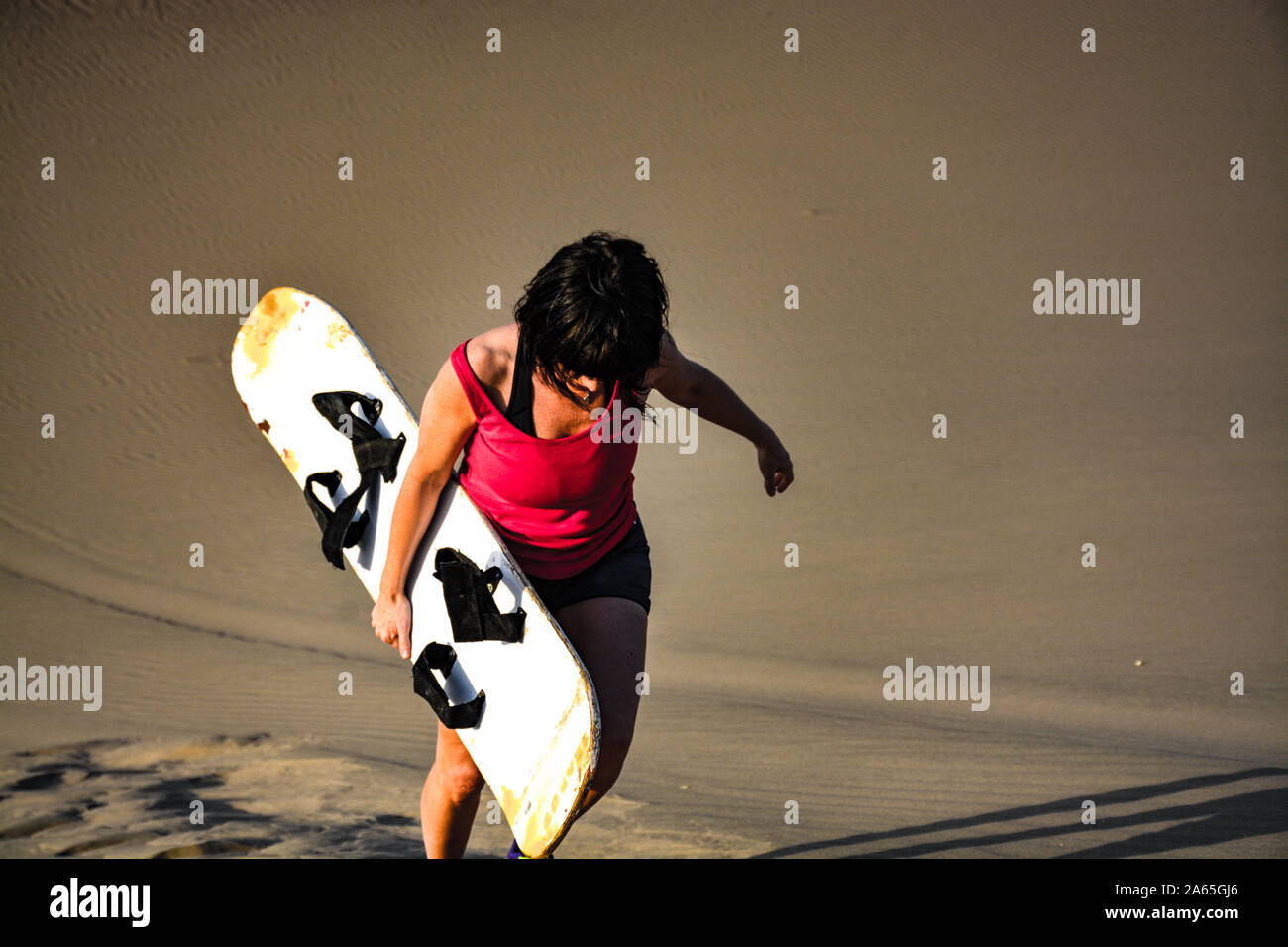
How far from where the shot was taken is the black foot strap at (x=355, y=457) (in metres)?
3.36

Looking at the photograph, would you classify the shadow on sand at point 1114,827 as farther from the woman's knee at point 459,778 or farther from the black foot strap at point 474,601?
the black foot strap at point 474,601

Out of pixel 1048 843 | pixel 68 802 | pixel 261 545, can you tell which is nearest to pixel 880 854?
pixel 1048 843

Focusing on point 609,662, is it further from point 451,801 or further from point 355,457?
point 355,457

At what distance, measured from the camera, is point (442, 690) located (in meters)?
3.08

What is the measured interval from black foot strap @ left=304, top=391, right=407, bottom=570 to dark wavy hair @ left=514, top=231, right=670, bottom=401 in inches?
36.0

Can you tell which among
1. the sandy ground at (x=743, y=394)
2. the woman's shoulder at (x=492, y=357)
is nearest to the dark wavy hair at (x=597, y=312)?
the woman's shoulder at (x=492, y=357)

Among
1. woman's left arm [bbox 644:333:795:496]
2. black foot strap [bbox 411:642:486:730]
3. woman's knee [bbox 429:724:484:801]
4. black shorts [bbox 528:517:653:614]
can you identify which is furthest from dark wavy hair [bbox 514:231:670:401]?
woman's knee [bbox 429:724:484:801]

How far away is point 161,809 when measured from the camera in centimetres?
443

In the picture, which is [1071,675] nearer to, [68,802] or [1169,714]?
[1169,714]

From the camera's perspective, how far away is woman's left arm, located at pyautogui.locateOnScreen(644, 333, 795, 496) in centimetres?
299

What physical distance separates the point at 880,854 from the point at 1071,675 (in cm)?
264

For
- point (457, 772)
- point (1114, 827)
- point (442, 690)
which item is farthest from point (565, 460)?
point (1114, 827)

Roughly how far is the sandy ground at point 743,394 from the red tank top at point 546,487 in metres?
1.63

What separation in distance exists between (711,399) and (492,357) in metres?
0.71
